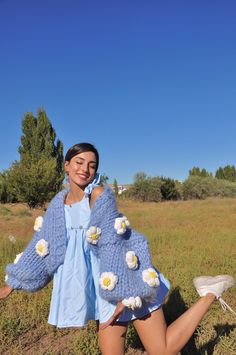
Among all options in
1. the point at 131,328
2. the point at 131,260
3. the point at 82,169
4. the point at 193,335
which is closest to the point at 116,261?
the point at 131,260

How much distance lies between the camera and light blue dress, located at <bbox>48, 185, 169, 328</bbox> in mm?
2213

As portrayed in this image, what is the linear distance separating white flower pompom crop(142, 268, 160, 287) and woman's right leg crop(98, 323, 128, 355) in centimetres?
34

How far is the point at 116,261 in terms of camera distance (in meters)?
2.12

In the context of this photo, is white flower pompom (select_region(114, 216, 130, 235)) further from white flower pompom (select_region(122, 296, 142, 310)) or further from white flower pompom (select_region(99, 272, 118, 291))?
white flower pompom (select_region(122, 296, 142, 310))

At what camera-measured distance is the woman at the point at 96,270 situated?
2.13 metres

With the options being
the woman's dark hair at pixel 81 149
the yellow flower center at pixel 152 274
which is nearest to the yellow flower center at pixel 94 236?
the yellow flower center at pixel 152 274

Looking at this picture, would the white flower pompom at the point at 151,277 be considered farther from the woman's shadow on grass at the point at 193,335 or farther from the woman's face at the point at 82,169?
the woman's shadow on grass at the point at 193,335

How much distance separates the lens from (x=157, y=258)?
6.23 meters

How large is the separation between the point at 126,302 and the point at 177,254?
4.68m

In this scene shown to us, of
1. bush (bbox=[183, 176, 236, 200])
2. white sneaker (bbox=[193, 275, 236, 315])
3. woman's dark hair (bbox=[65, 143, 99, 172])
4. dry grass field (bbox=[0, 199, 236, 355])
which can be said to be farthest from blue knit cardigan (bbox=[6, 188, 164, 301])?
bush (bbox=[183, 176, 236, 200])

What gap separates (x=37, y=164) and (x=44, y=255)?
83.8 ft

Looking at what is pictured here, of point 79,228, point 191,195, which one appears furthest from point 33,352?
point 191,195

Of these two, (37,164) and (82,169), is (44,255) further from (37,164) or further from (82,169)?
(37,164)

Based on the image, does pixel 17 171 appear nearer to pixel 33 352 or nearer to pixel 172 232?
pixel 172 232
